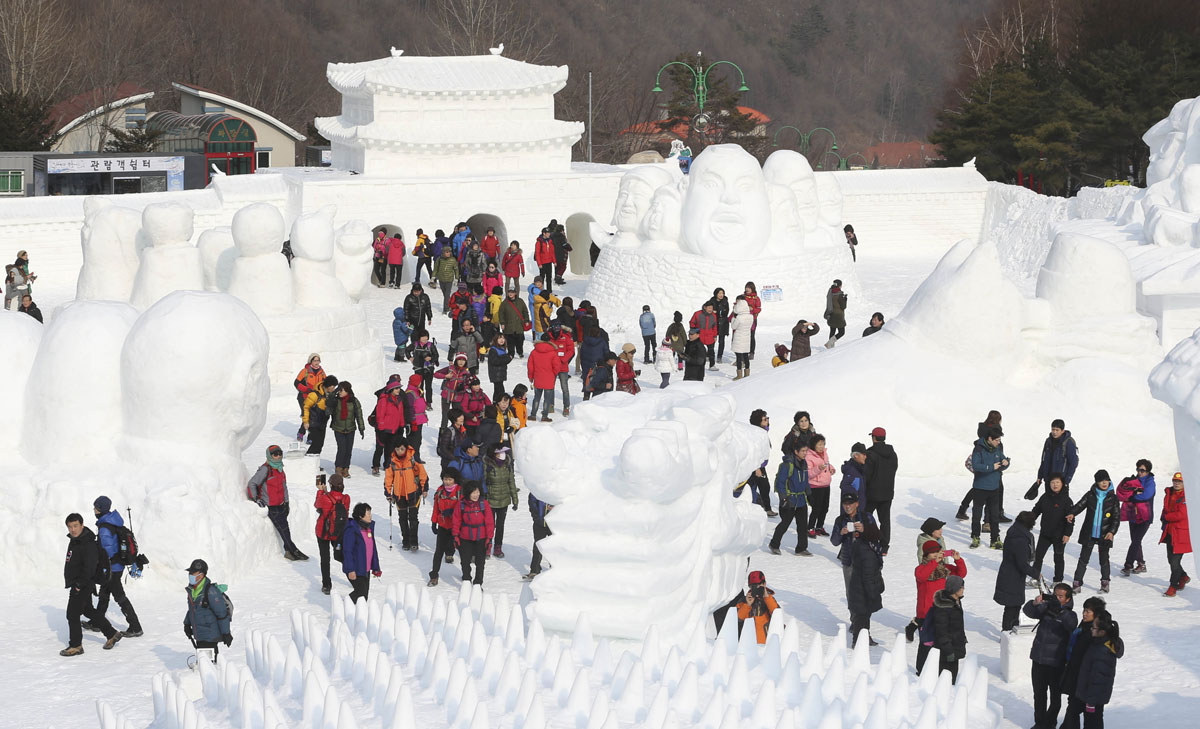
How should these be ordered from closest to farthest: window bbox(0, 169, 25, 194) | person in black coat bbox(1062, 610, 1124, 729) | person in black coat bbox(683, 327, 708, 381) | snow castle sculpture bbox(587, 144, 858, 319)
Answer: person in black coat bbox(1062, 610, 1124, 729)
person in black coat bbox(683, 327, 708, 381)
snow castle sculpture bbox(587, 144, 858, 319)
window bbox(0, 169, 25, 194)

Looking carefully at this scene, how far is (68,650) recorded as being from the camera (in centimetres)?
1052

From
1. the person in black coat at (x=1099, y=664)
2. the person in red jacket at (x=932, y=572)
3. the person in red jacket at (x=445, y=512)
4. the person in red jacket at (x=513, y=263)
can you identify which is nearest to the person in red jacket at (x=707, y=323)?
the person in red jacket at (x=513, y=263)

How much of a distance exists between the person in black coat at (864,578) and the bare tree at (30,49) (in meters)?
36.8

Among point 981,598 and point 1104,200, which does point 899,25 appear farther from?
point 981,598

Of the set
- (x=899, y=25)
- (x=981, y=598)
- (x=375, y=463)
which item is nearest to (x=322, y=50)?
(x=899, y=25)

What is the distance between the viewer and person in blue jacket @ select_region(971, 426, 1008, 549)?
12.7 metres

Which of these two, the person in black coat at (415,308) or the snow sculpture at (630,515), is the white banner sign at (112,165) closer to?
the person in black coat at (415,308)

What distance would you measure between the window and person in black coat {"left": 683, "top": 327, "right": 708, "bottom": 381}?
17.9 metres

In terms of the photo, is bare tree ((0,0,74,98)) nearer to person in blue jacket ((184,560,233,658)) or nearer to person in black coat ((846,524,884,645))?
person in blue jacket ((184,560,233,658))

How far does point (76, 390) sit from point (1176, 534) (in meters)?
8.20

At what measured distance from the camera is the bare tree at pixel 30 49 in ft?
146

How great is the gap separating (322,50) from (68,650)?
6594 centimetres

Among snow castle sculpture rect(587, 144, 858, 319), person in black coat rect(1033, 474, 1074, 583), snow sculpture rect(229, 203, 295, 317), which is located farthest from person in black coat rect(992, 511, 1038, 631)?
snow castle sculpture rect(587, 144, 858, 319)

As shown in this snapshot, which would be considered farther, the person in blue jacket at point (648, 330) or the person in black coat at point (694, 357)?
the person in blue jacket at point (648, 330)
